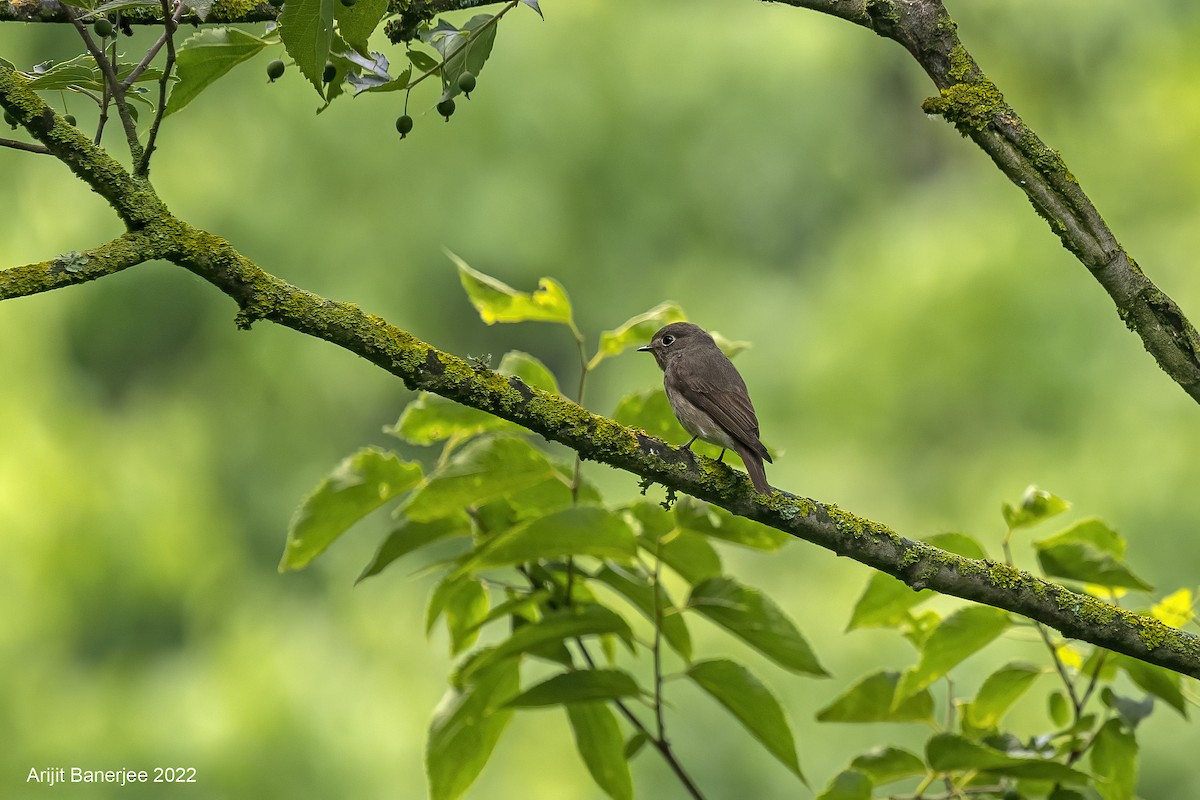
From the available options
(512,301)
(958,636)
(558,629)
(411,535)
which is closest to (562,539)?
(558,629)

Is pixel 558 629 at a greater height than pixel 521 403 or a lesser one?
lesser

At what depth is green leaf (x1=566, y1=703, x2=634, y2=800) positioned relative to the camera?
274 cm

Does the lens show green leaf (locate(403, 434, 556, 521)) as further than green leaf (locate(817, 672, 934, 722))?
No

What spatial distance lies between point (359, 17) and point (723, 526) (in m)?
1.37

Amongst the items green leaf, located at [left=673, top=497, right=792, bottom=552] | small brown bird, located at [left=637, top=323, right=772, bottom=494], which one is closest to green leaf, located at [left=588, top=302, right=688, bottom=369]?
small brown bird, located at [left=637, top=323, right=772, bottom=494]

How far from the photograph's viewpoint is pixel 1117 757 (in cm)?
262

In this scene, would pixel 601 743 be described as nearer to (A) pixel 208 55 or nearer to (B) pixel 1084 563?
(B) pixel 1084 563

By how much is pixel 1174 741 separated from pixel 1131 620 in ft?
24.9

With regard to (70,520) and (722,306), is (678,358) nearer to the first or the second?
(70,520)

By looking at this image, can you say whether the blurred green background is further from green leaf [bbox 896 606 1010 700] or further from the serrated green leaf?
green leaf [bbox 896 606 1010 700]

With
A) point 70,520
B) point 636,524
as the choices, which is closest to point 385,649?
point 70,520

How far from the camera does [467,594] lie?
2.93 metres

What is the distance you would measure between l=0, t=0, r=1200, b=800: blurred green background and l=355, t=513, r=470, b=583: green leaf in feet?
21.7

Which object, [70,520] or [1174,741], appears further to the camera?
[70,520]
